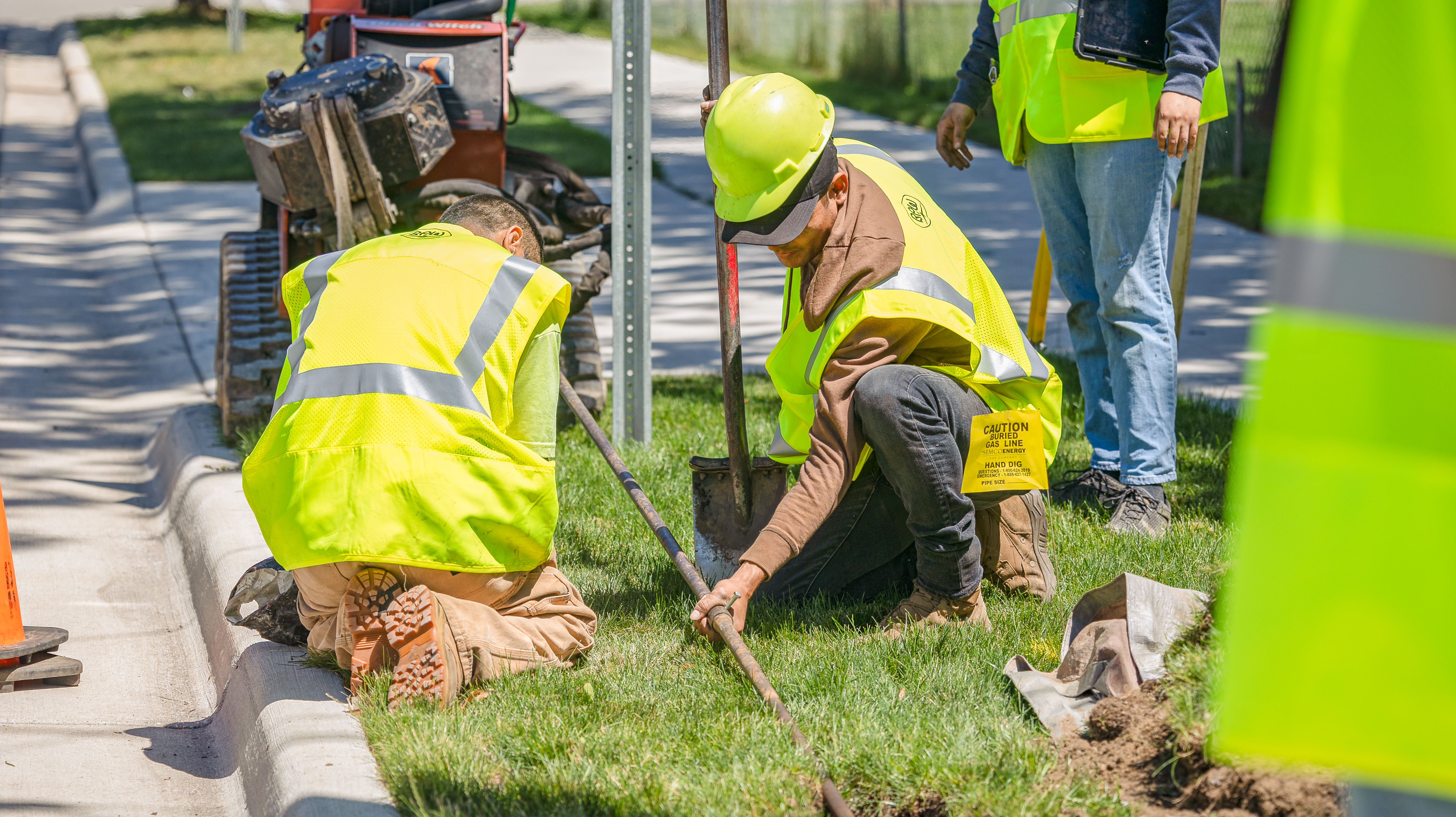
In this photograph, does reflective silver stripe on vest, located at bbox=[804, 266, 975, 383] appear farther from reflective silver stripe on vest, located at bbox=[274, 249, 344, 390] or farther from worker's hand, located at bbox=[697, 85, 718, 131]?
reflective silver stripe on vest, located at bbox=[274, 249, 344, 390]

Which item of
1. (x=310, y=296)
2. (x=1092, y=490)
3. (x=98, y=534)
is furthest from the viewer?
(x=98, y=534)

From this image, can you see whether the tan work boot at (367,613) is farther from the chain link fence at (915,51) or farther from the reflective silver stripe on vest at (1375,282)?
the chain link fence at (915,51)

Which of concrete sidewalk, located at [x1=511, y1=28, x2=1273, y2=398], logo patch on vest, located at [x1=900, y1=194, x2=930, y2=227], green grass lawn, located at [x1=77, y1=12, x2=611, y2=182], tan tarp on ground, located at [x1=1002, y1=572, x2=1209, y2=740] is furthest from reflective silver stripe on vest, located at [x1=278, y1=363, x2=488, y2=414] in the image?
green grass lawn, located at [x1=77, y1=12, x2=611, y2=182]

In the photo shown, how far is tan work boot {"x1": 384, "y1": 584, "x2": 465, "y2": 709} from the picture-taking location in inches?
112

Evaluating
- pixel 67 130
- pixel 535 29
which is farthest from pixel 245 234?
pixel 535 29

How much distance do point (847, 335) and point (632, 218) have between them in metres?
1.93

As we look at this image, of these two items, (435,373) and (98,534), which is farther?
(98,534)

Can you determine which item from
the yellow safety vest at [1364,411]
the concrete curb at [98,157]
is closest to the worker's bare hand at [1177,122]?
the yellow safety vest at [1364,411]

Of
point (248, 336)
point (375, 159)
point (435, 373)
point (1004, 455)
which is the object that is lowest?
point (248, 336)

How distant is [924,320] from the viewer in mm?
3104

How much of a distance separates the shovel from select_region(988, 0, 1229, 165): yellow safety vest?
1.05 meters

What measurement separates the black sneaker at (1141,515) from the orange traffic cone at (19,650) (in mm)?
2884

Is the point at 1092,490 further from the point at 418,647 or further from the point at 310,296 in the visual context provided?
the point at 310,296

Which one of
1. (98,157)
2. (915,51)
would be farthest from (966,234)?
(915,51)
